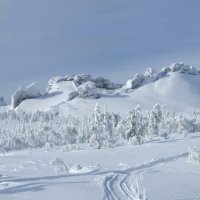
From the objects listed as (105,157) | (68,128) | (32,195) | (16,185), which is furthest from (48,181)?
(68,128)

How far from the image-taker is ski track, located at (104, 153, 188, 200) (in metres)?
25.4

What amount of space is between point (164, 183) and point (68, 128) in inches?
3562

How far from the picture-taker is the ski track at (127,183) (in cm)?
2538

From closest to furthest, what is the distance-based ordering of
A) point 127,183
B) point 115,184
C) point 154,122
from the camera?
point 115,184
point 127,183
point 154,122

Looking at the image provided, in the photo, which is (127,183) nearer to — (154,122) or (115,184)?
(115,184)

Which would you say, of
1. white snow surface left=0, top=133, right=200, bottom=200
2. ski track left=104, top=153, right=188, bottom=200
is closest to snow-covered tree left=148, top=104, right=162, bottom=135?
ski track left=104, top=153, right=188, bottom=200

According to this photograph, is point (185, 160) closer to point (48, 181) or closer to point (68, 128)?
point (48, 181)

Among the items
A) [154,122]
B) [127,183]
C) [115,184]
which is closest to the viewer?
[115,184]

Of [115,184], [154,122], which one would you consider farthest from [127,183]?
[154,122]

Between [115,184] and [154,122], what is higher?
[154,122]

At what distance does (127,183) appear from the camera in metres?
30.3

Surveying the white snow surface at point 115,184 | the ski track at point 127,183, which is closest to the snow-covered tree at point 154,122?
the ski track at point 127,183

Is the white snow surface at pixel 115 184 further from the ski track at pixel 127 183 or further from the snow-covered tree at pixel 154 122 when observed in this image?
the snow-covered tree at pixel 154 122

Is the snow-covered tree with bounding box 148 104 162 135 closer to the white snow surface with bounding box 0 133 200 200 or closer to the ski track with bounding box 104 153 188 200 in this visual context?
the ski track with bounding box 104 153 188 200
